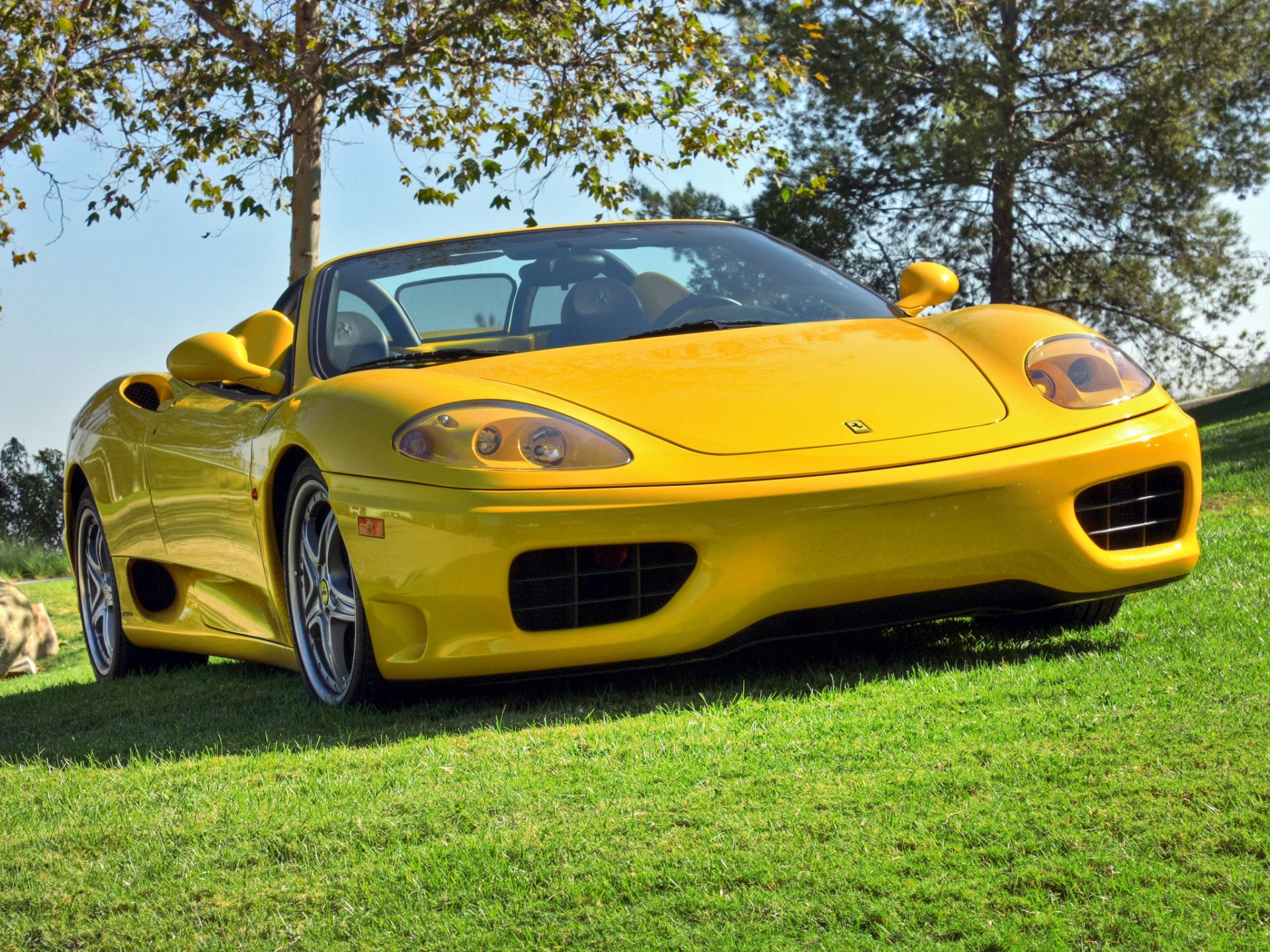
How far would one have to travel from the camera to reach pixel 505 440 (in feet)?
11.7

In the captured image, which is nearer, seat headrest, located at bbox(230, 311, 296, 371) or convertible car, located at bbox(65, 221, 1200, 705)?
convertible car, located at bbox(65, 221, 1200, 705)

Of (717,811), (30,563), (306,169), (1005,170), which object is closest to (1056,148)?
(1005,170)

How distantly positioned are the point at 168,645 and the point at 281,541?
155cm

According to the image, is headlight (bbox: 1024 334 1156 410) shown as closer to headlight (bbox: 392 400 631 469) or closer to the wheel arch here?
headlight (bbox: 392 400 631 469)

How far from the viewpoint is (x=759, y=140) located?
16.0 meters

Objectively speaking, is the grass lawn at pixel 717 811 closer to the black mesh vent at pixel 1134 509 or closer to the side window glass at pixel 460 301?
the black mesh vent at pixel 1134 509

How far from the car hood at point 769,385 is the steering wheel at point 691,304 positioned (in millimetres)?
279

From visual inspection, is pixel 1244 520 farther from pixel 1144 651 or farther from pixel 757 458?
pixel 757 458

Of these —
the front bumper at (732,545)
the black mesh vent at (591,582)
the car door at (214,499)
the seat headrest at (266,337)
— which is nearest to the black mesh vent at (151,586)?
the car door at (214,499)

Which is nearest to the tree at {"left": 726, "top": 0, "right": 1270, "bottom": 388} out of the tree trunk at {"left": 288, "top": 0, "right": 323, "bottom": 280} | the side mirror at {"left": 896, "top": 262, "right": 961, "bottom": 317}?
the tree trunk at {"left": 288, "top": 0, "right": 323, "bottom": 280}

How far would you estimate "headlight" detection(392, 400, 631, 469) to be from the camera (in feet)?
11.5

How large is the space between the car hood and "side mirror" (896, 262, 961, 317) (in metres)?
0.66

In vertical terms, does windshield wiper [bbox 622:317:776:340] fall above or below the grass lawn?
above

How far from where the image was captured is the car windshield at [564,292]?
4.58 metres
